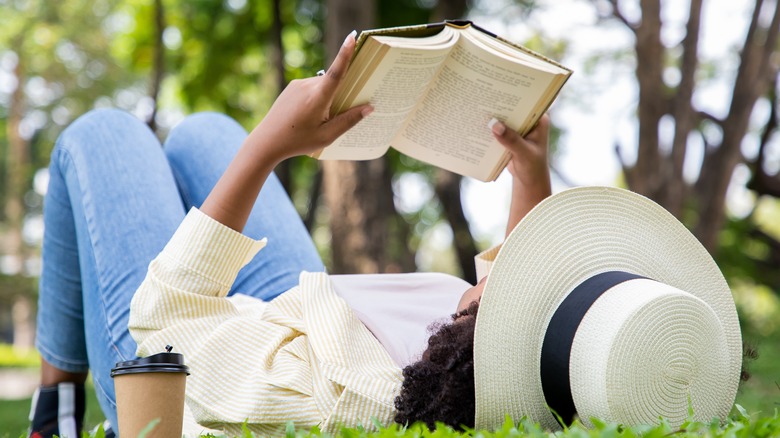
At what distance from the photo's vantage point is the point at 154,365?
162cm

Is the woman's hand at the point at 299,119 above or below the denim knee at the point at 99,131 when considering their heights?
above

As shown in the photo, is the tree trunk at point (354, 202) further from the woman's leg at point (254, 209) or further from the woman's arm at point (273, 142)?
the woman's arm at point (273, 142)

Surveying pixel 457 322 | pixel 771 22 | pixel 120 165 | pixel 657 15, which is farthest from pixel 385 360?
pixel 771 22

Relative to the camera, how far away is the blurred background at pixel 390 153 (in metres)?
6.95

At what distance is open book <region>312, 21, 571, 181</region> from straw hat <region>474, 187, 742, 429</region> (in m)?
0.59

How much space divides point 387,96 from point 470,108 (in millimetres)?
326

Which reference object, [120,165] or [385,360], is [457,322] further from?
[120,165]

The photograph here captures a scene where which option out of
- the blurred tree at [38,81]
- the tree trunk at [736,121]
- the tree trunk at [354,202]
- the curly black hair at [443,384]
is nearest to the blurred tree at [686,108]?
the tree trunk at [736,121]

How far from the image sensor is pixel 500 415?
1.80 metres

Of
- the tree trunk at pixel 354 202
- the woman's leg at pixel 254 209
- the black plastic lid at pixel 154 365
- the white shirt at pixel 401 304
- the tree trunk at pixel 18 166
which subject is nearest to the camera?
the black plastic lid at pixel 154 365

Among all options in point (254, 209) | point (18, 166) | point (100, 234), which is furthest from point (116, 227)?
point (18, 166)

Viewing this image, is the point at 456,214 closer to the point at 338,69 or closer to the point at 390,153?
the point at 390,153

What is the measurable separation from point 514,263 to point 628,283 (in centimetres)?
25

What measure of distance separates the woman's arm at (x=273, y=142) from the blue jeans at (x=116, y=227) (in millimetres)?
600
